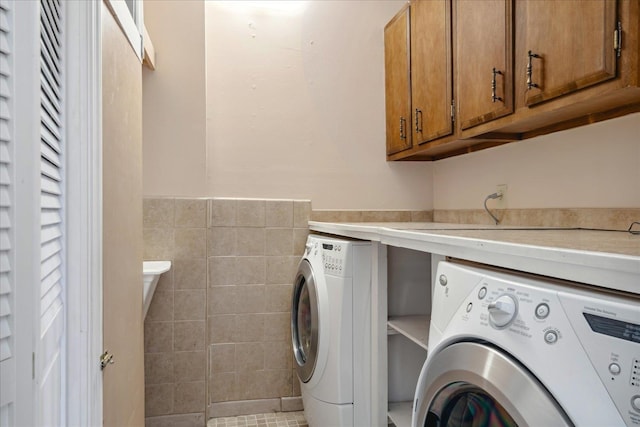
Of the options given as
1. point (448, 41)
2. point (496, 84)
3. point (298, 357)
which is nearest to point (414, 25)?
point (448, 41)

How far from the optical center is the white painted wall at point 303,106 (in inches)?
96.6

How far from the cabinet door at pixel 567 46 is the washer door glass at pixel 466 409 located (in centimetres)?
96

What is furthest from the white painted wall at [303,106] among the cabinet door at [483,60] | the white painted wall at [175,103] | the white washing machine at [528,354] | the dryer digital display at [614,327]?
the dryer digital display at [614,327]

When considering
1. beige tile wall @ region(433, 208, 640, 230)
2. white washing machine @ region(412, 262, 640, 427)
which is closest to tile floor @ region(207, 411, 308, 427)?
beige tile wall @ region(433, 208, 640, 230)

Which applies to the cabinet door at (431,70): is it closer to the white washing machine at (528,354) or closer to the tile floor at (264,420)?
the white washing machine at (528,354)

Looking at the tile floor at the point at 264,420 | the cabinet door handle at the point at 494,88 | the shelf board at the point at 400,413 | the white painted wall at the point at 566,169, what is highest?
the cabinet door handle at the point at 494,88

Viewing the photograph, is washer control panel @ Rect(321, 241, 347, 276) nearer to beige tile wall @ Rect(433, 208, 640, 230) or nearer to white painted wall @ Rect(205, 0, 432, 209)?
white painted wall @ Rect(205, 0, 432, 209)

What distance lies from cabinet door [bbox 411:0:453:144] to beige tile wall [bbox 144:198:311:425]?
0.82 meters

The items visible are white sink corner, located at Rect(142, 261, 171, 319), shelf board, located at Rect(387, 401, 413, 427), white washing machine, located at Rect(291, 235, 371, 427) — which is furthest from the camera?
white sink corner, located at Rect(142, 261, 171, 319)

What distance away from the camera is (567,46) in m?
1.33

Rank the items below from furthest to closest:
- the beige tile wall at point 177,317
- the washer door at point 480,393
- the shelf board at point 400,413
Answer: the beige tile wall at point 177,317, the shelf board at point 400,413, the washer door at point 480,393

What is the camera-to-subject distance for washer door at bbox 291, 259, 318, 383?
6.44 feet

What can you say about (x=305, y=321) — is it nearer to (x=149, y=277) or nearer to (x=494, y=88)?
(x=149, y=277)

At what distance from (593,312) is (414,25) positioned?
2.02 meters
